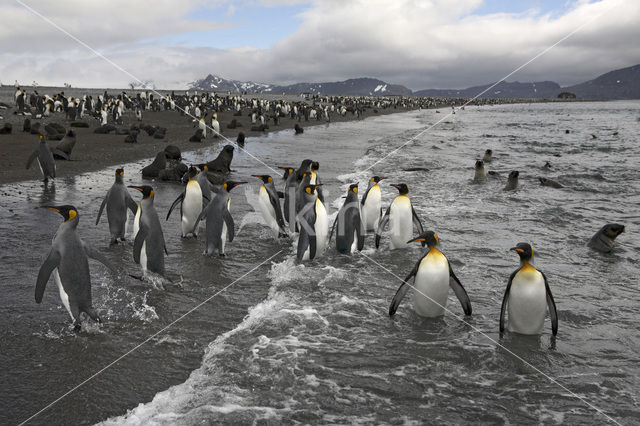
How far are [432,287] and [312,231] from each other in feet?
7.85

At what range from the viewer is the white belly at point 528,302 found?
17.3 feet

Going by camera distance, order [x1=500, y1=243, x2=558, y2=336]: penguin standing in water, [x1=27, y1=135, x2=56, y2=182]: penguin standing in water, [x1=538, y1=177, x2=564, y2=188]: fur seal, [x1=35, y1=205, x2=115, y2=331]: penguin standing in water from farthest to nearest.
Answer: [x1=538, y1=177, x2=564, y2=188]: fur seal, [x1=27, y1=135, x2=56, y2=182]: penguin standing in water, [x1=500, y1=243, x2=558, y2=336]: penguin standing in water, [x1=35, y1=205, x2=115, y2=331]: penguin standing in water

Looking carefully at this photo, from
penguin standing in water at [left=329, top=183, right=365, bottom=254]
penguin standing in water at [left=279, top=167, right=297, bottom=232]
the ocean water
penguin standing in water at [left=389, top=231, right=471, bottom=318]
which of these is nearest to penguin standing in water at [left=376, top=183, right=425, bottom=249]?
the ocean water

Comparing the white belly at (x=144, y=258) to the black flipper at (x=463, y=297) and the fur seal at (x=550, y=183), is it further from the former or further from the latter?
the fur seal at (x=550, y=183)

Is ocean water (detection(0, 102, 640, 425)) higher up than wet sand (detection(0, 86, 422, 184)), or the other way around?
wet sand (detection(0, 86, 422, 184))

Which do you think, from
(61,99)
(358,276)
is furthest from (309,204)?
(61,99)

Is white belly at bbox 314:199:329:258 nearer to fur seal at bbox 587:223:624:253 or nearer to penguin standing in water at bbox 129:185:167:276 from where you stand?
penguin standing in water at bbox 129:185:167:276

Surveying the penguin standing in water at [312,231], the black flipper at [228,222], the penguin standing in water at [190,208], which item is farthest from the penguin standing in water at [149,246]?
the penguin standing in water at [312,231]

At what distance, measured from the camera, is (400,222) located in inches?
326

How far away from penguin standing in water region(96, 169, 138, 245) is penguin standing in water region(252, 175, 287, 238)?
227 centimetres

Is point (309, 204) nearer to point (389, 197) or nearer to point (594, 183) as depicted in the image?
point (389, 197)

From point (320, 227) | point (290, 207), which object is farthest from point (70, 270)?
point (290, 207)

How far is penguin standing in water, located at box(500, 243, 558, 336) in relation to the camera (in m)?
5.27

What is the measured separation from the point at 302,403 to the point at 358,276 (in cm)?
323
